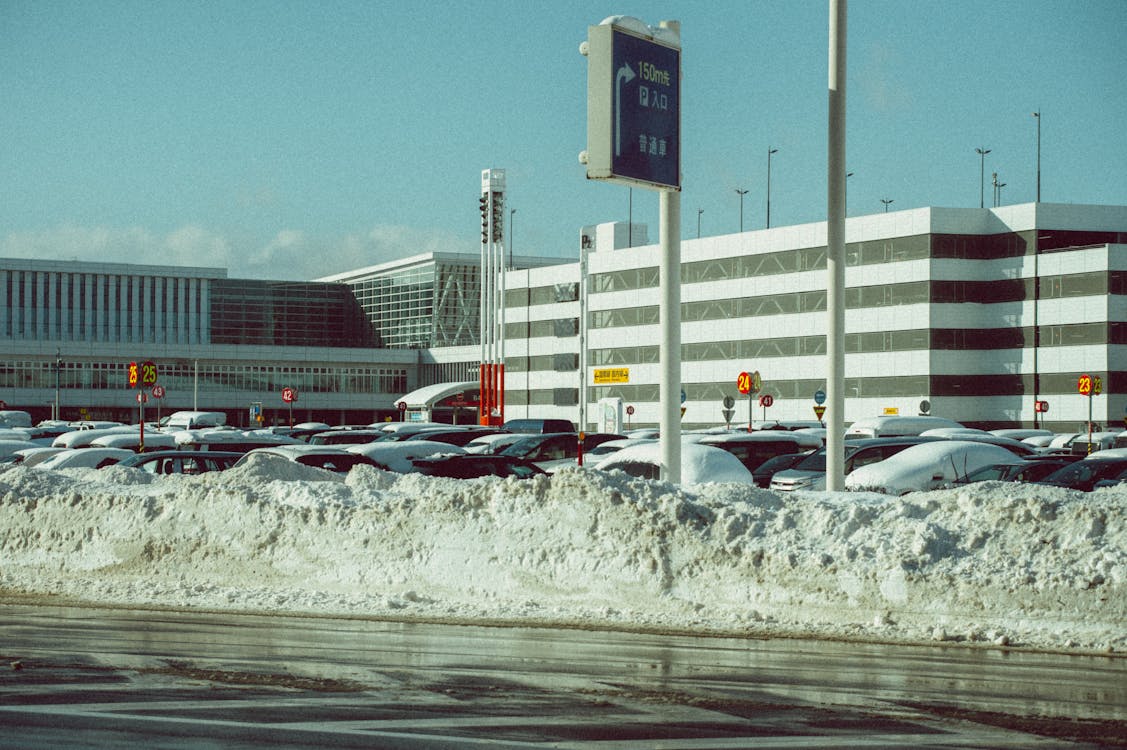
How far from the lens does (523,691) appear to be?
29.6ft

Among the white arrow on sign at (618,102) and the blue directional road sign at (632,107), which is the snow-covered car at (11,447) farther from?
the white arrow on sign at (618,102)

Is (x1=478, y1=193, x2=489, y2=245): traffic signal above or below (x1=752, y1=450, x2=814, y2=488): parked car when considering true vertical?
above

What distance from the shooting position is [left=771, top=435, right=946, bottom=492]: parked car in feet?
79.4

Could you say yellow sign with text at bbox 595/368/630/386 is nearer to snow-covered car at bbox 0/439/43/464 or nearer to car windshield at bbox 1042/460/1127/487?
snow-covered car at bbox 0/439/43/464

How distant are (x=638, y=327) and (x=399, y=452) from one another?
2298 inches

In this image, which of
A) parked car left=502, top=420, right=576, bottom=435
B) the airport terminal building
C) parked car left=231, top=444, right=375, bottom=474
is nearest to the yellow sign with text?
the airport terminal building

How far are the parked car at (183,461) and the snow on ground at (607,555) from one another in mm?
4140

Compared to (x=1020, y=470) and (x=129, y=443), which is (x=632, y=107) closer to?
(x=1020, y=470)

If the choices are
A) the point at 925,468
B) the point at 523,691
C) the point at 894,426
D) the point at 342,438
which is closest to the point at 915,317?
the point at 894,426

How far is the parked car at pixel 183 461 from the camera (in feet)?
73.8

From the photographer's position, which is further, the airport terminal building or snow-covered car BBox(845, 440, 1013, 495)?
the airport terminal building

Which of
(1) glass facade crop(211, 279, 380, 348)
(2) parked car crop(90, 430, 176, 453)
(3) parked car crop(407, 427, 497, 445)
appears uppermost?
(1) glass facade crop(211, 279, 380, 348)

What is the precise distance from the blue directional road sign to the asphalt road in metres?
6.90

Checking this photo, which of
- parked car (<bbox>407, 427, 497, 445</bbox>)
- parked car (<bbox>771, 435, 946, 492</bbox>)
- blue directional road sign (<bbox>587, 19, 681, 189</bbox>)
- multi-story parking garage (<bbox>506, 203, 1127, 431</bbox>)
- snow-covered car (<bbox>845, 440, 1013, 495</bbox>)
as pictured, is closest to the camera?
blue directional road sign (<bbox>587, 19, 681, 189</bbox>)
